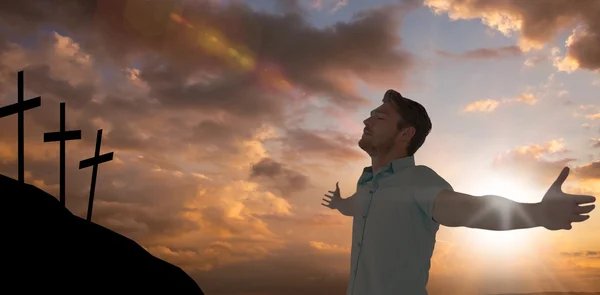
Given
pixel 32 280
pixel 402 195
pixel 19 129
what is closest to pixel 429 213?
pixel 402 195

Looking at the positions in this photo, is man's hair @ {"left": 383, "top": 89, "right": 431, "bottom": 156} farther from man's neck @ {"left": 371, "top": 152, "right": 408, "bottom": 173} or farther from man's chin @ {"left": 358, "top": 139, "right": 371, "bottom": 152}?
man's chin @ {"left": 358, "top": 139, "right": 371, "bottom": 152}

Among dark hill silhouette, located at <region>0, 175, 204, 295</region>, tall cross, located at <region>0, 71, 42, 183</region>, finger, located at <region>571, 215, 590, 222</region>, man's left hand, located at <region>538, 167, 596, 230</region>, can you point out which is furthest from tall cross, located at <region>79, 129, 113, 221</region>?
finger, located at <region>571, 215, 590, 222</region>

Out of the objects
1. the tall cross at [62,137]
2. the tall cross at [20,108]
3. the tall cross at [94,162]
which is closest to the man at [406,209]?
the tall cross at [20,108]

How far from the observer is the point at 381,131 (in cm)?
506

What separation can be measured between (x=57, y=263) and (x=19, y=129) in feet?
18.1

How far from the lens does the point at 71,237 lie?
8.88m

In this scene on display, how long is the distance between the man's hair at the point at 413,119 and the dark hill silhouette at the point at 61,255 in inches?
224

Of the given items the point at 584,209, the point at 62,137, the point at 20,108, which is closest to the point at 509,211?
the point at 584,209

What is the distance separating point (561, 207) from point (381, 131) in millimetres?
1671

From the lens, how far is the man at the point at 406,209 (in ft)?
13.3

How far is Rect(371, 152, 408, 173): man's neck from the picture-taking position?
16.5ft

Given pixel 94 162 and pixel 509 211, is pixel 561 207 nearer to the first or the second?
pixel 509 211

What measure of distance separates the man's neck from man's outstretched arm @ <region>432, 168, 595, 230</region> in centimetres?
64

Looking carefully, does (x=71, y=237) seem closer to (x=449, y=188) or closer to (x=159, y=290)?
(x=159, y=290)
